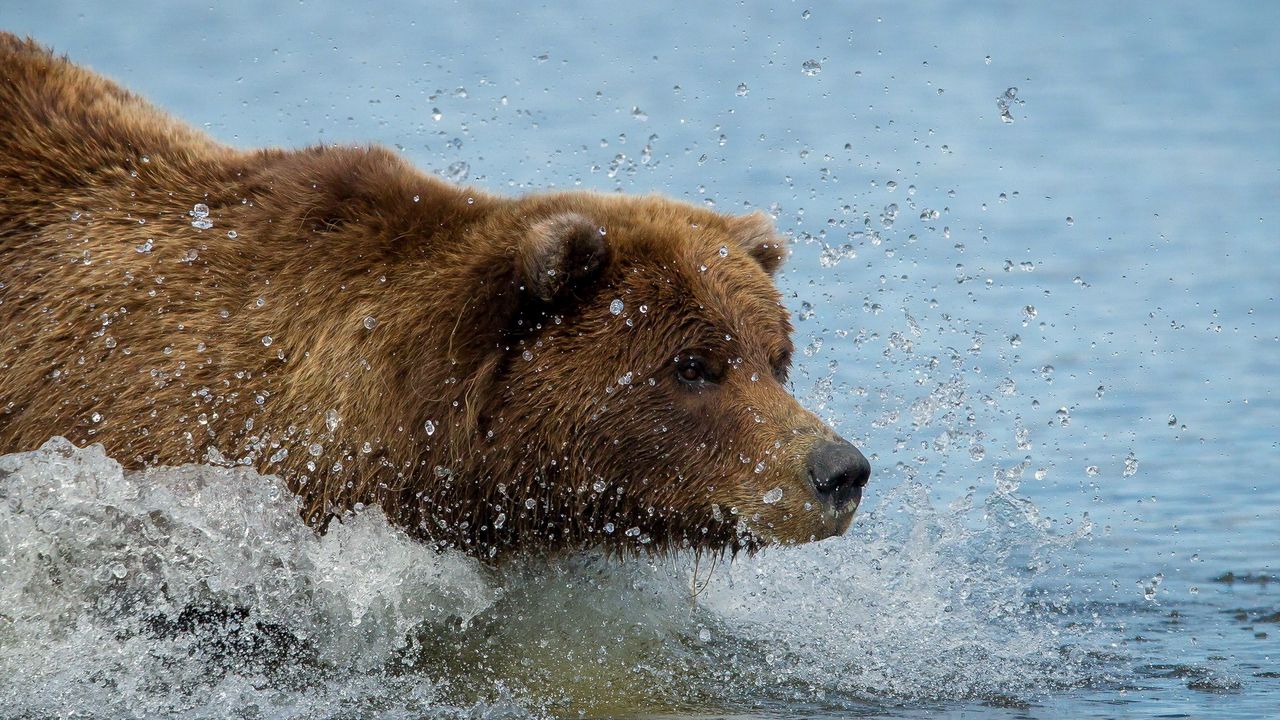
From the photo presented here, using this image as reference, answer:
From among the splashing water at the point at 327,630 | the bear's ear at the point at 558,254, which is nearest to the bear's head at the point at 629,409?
the bear's ear at the point at 558,254

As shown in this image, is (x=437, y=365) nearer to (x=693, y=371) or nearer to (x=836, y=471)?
(x=693, y=371)

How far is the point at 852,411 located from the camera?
10500 mm

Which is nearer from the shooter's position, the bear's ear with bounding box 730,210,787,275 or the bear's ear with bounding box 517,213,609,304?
the bear's ear with bounding box 517,213,609,304

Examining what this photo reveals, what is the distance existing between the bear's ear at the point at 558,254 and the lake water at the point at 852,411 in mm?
1051

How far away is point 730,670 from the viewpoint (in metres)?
6.46

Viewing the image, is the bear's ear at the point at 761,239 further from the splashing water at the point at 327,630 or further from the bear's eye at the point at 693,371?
the splashing water at the point at 327,630

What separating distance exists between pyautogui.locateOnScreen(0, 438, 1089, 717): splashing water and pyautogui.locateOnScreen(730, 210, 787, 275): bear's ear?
124 cm

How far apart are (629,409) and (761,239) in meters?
1.09

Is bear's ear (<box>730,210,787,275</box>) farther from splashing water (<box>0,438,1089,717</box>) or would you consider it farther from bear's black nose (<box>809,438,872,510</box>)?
splashing water (<box>0,438,1089,717</box>)

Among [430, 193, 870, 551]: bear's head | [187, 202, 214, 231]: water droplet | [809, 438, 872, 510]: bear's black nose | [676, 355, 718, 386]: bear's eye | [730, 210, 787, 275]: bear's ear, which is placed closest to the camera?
[809, 438, 872, 510]: bear's black nose

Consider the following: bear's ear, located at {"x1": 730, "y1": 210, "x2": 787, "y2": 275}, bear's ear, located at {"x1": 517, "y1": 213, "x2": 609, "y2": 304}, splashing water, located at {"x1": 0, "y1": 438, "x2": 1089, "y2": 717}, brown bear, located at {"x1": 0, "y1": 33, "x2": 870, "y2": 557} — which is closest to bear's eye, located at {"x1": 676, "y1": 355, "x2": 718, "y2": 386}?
brown bear, located at {"x1": 0, "y1": 33, "x2": 870, "y2": 557}

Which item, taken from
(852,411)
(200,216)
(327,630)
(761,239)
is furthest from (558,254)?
(852,411)

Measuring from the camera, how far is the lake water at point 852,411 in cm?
595

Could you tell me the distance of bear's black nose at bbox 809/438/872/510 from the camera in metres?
5.68
